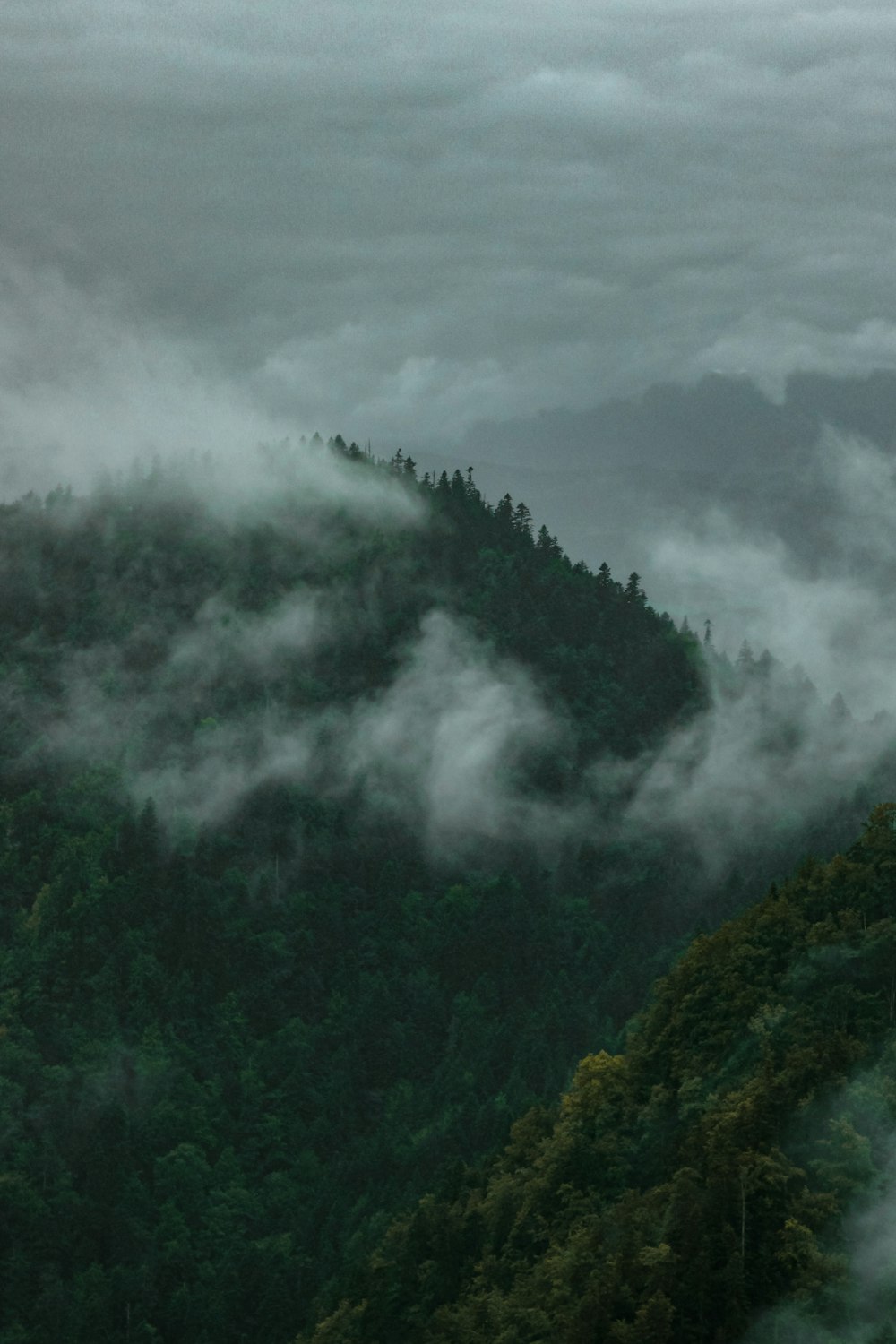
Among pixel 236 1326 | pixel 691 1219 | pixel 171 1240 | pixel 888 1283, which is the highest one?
pixel 171 1240

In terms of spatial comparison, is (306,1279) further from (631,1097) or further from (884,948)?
(884,948)

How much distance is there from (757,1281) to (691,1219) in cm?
419

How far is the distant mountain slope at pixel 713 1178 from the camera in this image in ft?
320

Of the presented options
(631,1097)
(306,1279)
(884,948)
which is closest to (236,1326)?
(306,1279)

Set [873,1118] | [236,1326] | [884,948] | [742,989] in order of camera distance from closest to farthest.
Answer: [873,1118], [884,948], [742,989], [236,1326]

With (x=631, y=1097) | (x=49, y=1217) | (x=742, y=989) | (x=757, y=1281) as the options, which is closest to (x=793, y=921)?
(x=742, y=989)

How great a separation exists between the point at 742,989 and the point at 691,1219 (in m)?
26.1

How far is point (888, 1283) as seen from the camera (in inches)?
3748

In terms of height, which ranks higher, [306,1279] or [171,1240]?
[171,1240]

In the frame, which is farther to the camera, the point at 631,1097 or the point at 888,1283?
the point at 631,1097

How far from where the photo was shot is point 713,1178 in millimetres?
101688

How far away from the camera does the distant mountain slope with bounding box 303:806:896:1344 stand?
97500 millimetres

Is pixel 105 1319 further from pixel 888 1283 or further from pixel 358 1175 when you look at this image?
pixel 888 1283

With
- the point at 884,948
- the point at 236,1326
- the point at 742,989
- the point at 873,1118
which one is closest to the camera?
the point at 873,1118
